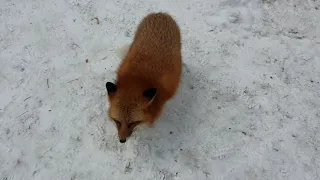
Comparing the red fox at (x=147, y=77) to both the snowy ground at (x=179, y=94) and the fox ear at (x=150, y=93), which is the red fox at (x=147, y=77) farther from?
the snowy ground at (x=179, y=94)

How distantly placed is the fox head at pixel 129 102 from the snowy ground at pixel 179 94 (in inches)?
38.1

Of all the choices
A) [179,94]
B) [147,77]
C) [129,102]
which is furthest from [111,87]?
[179,94]

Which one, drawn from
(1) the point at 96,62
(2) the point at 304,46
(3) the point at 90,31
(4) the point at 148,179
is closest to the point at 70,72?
(1) the point at 96,62

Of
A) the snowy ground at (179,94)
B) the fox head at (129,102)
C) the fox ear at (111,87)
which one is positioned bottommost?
the snowy ground at (179,94)

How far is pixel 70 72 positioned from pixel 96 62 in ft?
1.76

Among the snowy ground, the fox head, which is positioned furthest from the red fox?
the snowy ground

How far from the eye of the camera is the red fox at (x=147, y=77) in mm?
4297

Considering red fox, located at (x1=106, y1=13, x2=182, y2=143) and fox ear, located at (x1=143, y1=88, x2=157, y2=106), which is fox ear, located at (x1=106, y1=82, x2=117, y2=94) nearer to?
red fox, located at (x1=106, y1=13, x2=182, y2=143)

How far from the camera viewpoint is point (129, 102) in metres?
4.25

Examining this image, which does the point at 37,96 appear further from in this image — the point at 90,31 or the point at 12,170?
the point at 90,31

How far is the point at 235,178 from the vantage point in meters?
4.95

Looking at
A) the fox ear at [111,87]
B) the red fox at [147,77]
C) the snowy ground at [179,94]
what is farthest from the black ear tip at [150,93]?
the snowy ground at [179,94]

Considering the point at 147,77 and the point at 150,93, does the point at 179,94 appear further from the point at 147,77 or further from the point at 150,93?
the point at 150,93

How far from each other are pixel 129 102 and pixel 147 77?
0.64 meters
